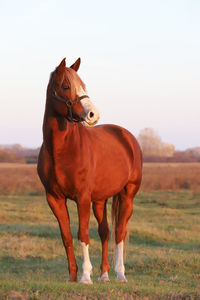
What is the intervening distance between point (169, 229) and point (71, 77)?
1286 centimetres

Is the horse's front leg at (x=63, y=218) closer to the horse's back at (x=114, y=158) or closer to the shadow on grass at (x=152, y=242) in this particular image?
the horse's back at (x=114, y=158)

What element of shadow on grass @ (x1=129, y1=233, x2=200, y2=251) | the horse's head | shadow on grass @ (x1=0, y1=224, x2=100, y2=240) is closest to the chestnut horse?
the horse's head

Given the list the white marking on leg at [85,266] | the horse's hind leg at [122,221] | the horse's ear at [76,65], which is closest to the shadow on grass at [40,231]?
the horse's hind leg at [122,221]

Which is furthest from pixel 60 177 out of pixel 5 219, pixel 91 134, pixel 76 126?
pixel 5 219

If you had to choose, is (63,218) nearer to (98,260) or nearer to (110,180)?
(110,180)

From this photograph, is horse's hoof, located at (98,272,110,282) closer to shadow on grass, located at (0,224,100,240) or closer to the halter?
the halter

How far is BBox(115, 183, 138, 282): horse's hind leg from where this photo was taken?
7504 millimetres

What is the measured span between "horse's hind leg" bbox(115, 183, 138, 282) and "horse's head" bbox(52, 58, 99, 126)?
8.10 ft

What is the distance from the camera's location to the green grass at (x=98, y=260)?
562 centimetres

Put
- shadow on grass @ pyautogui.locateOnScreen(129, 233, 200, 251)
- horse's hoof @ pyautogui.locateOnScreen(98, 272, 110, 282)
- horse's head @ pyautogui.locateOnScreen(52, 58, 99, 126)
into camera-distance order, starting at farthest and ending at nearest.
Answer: shadow on grass @ pyautogui.locateOnScreen(129, 233, 200, 251)
horse's hoof @ pyautogui.locateOnScreen(98, 272, 110, 282)
horse's head @ pyautogui.locateOnScreen(52, 58, 99, 126)

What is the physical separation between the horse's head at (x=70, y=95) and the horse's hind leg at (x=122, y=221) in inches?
97.1

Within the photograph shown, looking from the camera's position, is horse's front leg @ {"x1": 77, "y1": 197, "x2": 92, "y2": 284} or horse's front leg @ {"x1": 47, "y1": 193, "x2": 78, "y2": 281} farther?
horse's front leg @ {"x1": 47, "y1": 193, "x2": 78, "y2": 281}

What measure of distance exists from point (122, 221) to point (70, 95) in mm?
2770

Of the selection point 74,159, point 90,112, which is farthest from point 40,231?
point 90,112
